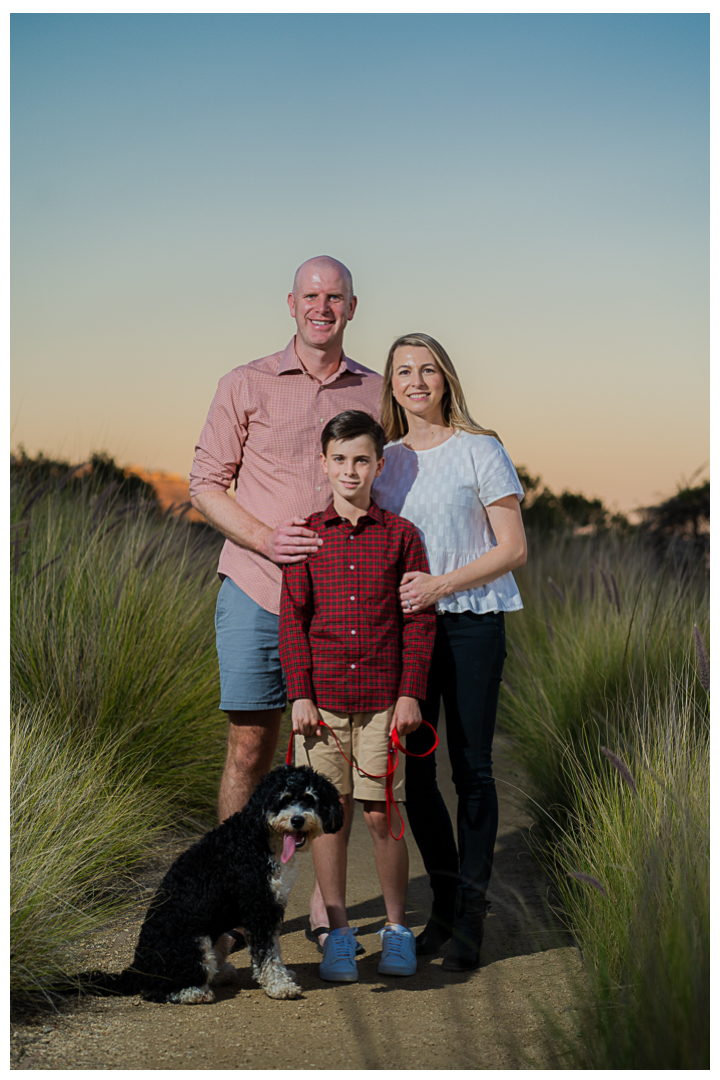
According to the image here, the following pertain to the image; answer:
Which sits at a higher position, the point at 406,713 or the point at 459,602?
the point at 459,602

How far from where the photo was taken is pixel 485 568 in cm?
364

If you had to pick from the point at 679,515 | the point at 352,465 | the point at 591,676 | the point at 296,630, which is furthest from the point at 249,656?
the point at 679,515

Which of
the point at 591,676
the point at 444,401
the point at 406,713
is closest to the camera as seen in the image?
the point at 406,713

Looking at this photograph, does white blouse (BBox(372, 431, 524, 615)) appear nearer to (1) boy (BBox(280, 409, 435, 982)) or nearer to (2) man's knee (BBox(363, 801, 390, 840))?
(1) boy (BBox(280, 409, 435, 982))

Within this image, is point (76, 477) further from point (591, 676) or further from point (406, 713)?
point (406, 713)

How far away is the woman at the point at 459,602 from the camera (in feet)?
12.2

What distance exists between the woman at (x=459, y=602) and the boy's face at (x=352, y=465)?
284 mm

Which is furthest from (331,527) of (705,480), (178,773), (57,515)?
(705,480)

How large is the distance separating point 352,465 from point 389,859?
151cm

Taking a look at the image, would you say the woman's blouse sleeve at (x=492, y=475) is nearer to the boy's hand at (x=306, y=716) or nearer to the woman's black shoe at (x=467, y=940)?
the boy's hand at (x=306, y=716)

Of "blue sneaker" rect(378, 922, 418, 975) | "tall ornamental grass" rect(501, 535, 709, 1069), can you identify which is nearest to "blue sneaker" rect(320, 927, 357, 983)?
"blue sneaker" rect(378, 922, 418, 975)

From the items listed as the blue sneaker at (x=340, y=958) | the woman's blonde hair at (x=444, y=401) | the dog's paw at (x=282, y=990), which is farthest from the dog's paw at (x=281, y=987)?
the woman's blonde hair at (x=444, y=401)

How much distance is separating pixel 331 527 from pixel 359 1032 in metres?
1.79
